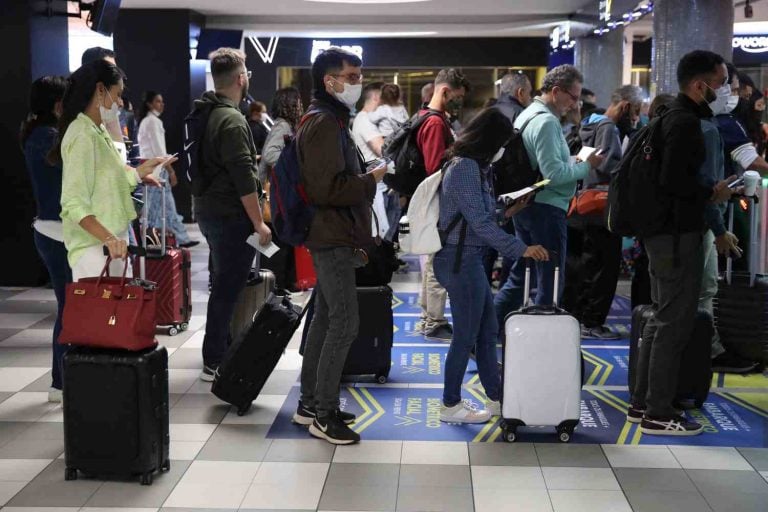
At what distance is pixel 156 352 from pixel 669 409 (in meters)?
2.28

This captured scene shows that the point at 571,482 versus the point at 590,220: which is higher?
the point at 590,220

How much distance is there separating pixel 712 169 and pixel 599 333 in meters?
2.22

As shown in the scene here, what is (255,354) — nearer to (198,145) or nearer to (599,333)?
(198,145)

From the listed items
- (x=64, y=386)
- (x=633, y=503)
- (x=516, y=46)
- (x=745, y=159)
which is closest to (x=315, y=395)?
(x=64, y=386)

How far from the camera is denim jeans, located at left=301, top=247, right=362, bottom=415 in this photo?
12.9 feet

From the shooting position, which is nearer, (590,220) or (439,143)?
(439,143)

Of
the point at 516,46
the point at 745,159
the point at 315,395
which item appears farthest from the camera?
the point at 516,46

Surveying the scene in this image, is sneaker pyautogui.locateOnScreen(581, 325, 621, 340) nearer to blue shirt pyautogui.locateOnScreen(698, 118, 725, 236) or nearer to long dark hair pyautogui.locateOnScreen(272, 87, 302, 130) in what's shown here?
blue shirt pyautogui.locateOnScreen(698, 118, 725, 236)

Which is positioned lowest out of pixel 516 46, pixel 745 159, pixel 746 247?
pixel 746 247

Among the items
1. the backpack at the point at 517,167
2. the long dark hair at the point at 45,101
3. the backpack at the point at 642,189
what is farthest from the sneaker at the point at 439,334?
the long dark hair at the point at 45,101

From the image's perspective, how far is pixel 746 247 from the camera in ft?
18.6

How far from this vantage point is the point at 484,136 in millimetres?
4059

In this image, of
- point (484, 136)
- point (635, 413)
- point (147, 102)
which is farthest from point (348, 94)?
point (147, 102)

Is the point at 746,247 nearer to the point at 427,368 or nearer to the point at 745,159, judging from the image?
the point at 745,159
